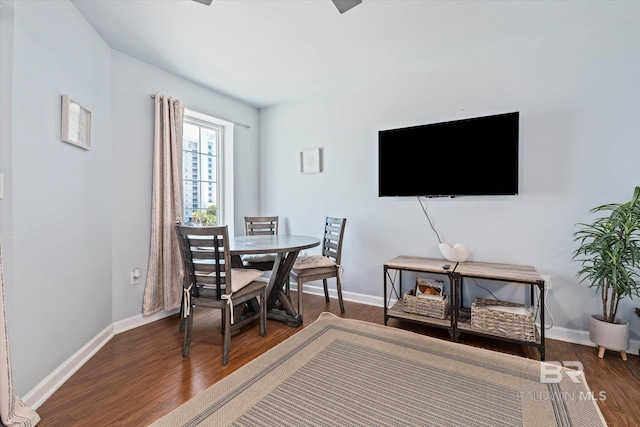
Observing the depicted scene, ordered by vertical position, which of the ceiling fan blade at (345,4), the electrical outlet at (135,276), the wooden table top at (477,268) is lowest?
the electrical outlet at (135,276)

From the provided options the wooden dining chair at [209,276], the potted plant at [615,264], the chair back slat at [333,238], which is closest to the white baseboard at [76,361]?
the wooden dining chair at [209,276]

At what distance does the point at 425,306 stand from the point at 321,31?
8.08 feet

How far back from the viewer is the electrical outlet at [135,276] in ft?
8.94

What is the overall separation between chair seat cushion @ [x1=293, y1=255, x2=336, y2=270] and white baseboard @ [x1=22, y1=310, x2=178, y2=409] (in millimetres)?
1455

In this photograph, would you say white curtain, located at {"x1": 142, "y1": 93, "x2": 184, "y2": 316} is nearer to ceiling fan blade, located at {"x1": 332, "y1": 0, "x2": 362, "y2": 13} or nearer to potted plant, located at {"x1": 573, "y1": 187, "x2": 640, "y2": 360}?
ceiling fan blade, located at {"x1": 332, "y1": 0, "x2": 362, "y2": 13}

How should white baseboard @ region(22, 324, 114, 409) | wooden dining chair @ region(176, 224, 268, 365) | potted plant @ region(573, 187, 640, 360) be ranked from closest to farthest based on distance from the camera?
white baseboard @ region(22, 324, 114, 409) → potted plant @ region(573, 187, 640, 360) → wooden dining chair @ region(176, 224, 268, 365)

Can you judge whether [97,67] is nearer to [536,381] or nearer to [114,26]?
[114,26]

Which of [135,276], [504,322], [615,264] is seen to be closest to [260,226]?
[135,276]

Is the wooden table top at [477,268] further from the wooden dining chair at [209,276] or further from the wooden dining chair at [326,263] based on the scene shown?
the wooden dining chair at [209,276]

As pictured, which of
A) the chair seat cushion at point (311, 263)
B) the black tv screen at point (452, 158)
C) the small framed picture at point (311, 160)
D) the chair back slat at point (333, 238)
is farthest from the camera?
the small framed picture at point (311, 160)

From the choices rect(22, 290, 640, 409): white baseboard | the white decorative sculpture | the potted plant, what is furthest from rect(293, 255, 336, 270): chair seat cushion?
the potted plant

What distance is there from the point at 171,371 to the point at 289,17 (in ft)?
8.62

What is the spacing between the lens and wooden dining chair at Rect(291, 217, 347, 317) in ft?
9.45

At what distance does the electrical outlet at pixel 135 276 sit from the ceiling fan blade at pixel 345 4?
9.06ft
